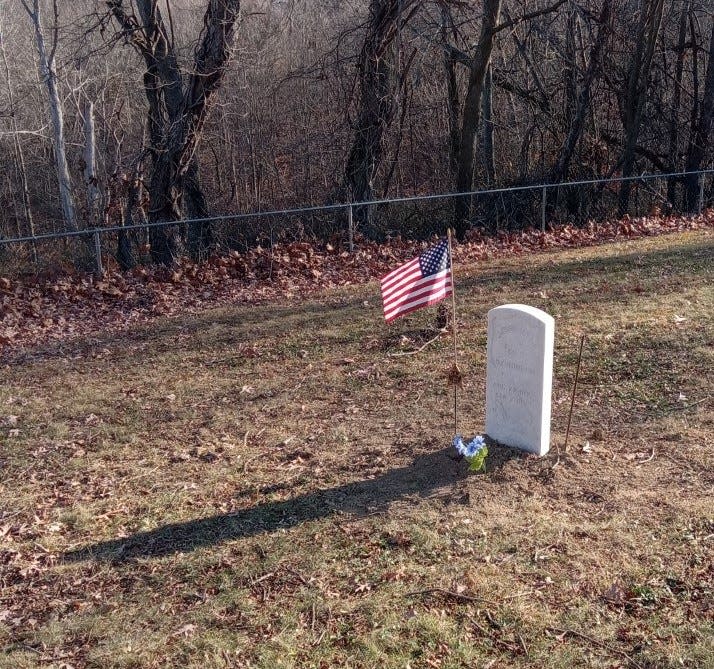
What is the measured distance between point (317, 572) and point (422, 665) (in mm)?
1045

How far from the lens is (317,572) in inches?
193

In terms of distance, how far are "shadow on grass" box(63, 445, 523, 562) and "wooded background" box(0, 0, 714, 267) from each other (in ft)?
29.3

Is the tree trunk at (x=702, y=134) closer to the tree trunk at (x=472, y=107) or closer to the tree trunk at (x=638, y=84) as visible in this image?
the tree trunk at (x=638, y=84)

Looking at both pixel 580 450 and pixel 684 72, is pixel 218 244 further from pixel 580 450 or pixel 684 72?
pixel 684 72

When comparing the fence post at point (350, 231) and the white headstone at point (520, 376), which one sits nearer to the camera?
the white headstone at point (520, 376)

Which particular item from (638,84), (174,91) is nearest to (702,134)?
(638,84)

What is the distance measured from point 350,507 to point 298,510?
0.37 m

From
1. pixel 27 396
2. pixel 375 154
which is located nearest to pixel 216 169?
pixel 375 154

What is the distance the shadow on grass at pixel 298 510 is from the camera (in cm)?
531

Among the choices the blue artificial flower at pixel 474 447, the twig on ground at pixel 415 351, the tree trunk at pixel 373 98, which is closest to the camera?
the blue artificial flower at pixel 474 447

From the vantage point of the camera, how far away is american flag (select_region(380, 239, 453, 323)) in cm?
605

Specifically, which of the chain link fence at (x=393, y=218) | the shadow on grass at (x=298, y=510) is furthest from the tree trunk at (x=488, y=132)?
the shadow on grass at (x=298, y=510)

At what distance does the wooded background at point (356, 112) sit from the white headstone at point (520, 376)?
8814 millimetres

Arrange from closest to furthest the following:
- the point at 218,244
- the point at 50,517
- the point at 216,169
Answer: the point at 50,517, the point at 218,244, the point at 216,169
